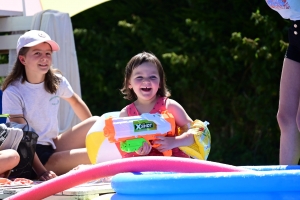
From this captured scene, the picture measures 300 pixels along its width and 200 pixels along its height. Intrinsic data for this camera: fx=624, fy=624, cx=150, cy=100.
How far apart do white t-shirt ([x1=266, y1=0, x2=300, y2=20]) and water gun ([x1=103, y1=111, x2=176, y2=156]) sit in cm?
96

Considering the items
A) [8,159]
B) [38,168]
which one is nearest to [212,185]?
[8,159]

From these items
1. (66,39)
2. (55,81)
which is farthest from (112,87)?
(55,81)

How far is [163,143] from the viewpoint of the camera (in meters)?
3.83

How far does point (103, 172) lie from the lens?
2857mm

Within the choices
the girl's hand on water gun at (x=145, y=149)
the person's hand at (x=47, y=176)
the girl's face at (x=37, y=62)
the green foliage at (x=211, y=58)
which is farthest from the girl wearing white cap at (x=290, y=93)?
the green foliage at (x=211, y=58)

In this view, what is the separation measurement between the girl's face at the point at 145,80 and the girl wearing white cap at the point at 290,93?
84cm

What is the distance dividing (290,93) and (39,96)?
2003 mm

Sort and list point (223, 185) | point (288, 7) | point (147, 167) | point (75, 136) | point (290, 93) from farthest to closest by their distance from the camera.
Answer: point (75, 136) < point (290, 93) < point (288, 7) < point (147, 167) < point (223, 185)

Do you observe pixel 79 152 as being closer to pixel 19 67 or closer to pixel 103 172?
pixel 19 67

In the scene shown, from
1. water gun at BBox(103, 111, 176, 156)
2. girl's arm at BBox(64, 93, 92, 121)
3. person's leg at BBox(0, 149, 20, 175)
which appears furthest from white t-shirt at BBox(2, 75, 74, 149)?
water gun at BBox(103, 111, 176, 156)

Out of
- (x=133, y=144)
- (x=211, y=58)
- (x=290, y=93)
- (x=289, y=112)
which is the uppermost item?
(x=211, y=58)

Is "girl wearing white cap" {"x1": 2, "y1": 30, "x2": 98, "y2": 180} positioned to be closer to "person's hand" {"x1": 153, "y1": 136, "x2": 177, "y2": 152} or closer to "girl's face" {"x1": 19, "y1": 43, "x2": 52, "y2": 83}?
"girl's face" {"x1": 19, "y1": 43, "x2": 52, "y2": 83}

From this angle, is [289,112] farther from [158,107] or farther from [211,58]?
[211,58]

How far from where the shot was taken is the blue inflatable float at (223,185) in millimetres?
2395
